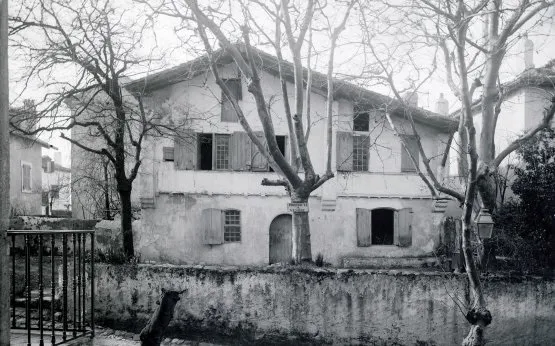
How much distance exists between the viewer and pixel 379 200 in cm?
1698

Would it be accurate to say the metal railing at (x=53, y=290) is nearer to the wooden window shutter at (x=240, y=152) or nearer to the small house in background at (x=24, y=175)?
the wooden window shutter at (x=240, y=152)

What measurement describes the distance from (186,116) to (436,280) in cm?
1029

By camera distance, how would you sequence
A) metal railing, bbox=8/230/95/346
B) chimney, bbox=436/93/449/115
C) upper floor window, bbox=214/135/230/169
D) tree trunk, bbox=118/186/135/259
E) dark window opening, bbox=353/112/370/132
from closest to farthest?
metal railing, bbox=8/230/95/346 < tree trunk, bbox=118/186/135/259 < upper floor window, bbox=214/135/230/169 < dark window opening, bbox=353/112/370/132 < chimney, bbox=436/93/449/115

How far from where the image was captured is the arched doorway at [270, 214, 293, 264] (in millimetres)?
16766

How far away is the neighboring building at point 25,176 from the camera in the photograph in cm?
2297

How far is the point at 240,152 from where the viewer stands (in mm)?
16297

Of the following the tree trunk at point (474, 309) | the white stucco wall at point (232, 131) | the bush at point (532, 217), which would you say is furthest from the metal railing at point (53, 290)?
the bush at point (532, 217)

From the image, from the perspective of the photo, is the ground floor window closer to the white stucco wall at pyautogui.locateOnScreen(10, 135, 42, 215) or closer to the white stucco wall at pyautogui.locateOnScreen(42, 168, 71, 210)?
the white stucco wall at pyautogui.locateOnScreen(10, 135, 42, 215)

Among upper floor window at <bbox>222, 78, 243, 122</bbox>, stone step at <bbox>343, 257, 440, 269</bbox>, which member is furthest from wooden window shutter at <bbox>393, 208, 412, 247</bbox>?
upper floor window at <bbox>222, 78, 243, 122</bbox>

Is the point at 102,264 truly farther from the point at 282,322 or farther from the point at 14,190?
the point at 14,190

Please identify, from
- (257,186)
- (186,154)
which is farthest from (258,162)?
(186,154)

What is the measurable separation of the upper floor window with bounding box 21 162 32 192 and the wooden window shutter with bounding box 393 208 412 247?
19.6 metres

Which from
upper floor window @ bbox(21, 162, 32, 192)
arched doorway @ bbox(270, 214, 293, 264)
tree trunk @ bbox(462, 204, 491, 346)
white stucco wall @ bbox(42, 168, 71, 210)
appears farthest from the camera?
white stucco wall @ bbox(42, 168, 71, 210)

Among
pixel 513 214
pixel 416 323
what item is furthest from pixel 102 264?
pixel 513 214
